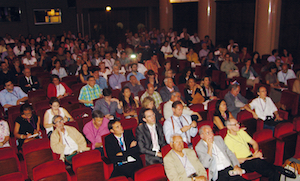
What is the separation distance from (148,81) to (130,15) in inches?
507

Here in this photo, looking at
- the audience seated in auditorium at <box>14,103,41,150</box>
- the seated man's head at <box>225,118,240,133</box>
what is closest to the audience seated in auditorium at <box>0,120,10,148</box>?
the audience seated in auditorium at <box>14,103,41,150</box>

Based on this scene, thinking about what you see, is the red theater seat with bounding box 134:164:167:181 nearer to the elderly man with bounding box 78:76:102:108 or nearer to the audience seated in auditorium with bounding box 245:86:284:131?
the audience seated in auditorium with bounding box 245:86:284:131

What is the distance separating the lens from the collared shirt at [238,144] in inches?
159

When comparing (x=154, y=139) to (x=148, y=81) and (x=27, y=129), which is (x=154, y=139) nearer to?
(x=27, y=129)

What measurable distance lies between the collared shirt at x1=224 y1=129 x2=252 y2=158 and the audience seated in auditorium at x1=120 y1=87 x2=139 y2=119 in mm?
2150

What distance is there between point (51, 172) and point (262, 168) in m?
2.79

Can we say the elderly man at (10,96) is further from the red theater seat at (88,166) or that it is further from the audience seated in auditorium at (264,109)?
the audience seated in auditorium at (264,109)

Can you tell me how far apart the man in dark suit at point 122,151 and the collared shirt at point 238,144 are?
1.32 meters

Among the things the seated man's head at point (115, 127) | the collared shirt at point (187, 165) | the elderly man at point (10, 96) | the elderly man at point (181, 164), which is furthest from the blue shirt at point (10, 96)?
the collared shirt at point (187, 165)

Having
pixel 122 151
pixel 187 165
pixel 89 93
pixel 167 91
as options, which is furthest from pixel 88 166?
pixel 167 91

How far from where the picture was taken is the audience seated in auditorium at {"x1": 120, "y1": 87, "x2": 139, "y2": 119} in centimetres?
562

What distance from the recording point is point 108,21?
18031mm

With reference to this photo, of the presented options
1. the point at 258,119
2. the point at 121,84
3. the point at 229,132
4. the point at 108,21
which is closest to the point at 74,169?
the point at 229,132

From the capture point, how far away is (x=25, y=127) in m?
4.80
